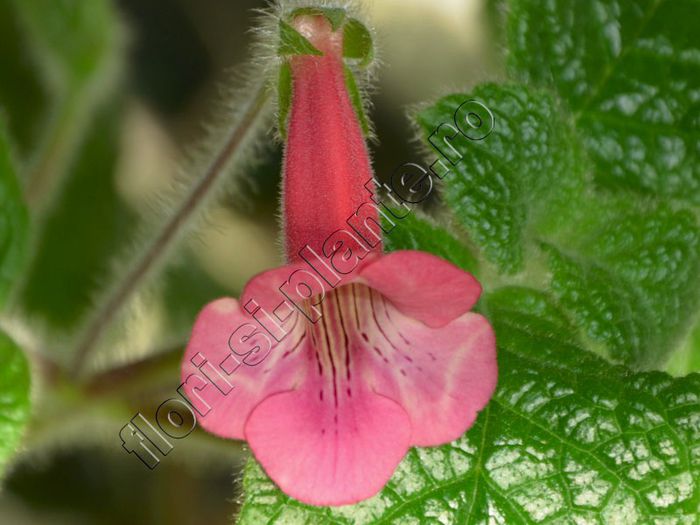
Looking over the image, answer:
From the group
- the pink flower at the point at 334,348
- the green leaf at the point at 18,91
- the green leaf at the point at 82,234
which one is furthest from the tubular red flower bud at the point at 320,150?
the green leaf at the point at 18,91

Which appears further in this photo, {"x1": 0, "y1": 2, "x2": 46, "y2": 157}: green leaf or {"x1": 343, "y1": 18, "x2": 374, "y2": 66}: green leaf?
{"x1": 0, "y1": 2, "x2": 46, "y2": 157}: green leaf

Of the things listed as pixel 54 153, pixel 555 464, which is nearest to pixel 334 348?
pixel 555 464

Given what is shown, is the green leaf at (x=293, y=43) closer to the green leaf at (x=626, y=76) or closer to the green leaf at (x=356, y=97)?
the green leaf at (x=356, y=97)

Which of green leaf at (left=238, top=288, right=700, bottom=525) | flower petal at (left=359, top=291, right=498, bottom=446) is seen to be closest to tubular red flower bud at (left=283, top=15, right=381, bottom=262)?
flower petal at (left=359, top=291, right=498, bottom=446)

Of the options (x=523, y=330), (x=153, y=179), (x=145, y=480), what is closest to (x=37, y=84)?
(x=153, y=179)

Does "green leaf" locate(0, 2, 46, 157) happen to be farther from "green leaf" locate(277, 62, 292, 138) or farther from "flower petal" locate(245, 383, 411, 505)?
"flower petal" locate(245, 383, 411, 505)
